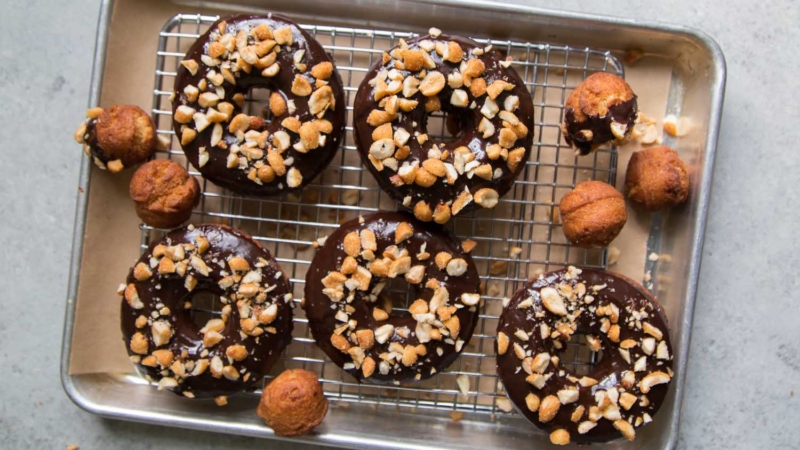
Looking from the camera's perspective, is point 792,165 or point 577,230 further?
point 792,165

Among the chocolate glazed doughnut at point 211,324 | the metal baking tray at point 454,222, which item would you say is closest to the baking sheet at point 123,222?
the metal baking tray at point 454,222

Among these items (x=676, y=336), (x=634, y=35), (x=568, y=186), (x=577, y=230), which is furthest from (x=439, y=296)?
(x=634, y=35)

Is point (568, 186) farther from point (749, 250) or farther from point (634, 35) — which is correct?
point (749, 250)

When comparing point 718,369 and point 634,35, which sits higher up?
point 634,35

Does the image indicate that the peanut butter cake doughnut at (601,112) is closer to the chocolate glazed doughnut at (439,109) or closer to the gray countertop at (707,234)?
the chocolate glazed doughnut at (439,109)

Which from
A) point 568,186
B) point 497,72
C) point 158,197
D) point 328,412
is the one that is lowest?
point 328,412

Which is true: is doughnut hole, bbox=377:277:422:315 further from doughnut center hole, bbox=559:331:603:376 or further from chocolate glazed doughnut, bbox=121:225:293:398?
doughnut center hole, bbox=559:331:603:376
